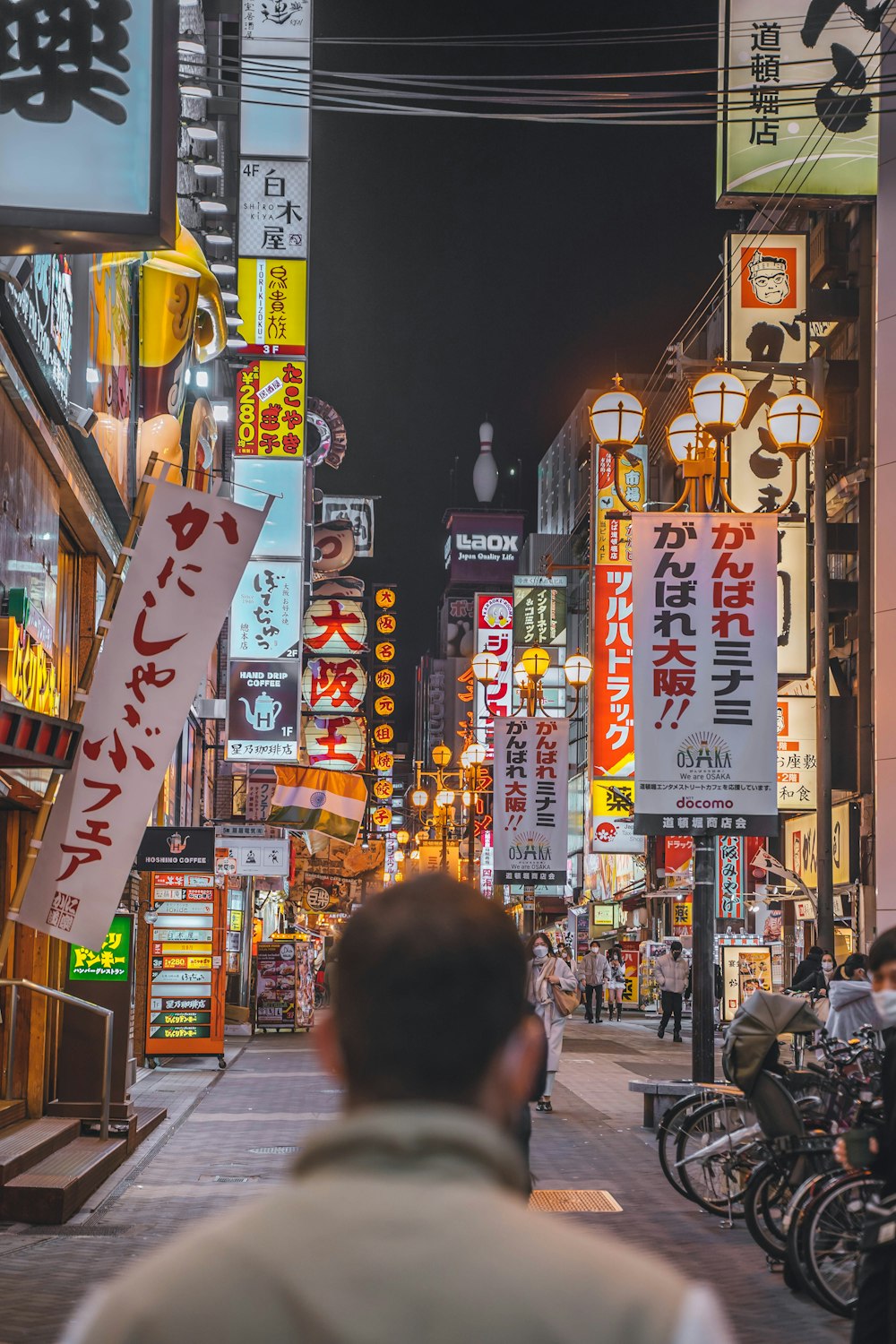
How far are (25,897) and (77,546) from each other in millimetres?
8103

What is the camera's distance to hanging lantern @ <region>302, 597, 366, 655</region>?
173 ft

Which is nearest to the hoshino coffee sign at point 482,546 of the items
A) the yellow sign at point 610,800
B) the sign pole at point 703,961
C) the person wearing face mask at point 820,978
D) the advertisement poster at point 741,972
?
the yellow sign at point 610,800

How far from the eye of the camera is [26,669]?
1352cm

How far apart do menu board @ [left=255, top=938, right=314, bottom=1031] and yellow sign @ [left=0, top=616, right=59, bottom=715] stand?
770 inches

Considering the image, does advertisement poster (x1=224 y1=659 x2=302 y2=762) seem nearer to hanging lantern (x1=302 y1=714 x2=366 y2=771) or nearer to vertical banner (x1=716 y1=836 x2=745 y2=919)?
vertical banner (x1=716 y1=836 x2=745 y2=919)

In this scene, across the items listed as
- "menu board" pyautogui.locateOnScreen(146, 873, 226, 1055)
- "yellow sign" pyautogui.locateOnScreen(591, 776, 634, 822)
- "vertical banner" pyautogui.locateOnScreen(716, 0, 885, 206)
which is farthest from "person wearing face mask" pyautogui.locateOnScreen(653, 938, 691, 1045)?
"vertical banner" pyautogui.locateOnScreen(716, 0, 885, 206)

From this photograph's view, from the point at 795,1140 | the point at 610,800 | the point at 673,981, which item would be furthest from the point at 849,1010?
the point at 610,800

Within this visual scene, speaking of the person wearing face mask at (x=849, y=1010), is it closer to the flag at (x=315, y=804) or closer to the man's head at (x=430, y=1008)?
the man's head at (x=430, y=1008)

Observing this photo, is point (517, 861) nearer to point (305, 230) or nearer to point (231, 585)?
point (305, 230)

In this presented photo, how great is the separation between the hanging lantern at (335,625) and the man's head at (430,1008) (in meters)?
50.6

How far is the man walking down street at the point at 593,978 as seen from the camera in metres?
41.2

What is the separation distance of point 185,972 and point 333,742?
26979 mm

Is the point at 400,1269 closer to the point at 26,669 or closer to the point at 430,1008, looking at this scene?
the point at 430,1008

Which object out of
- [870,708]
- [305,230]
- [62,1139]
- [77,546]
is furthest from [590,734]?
[62,1139]
